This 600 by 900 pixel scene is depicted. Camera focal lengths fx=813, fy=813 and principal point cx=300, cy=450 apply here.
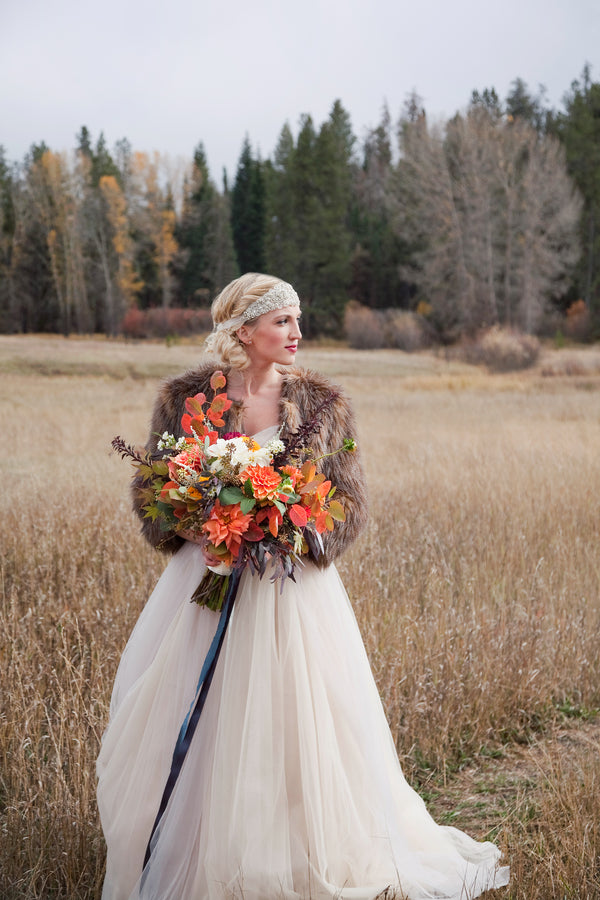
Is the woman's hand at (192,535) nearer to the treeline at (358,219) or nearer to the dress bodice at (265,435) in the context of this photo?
the dress bodice at (265,435)

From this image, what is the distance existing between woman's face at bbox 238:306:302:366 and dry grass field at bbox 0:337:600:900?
1449 millimetres

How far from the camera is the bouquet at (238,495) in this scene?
1905 mm

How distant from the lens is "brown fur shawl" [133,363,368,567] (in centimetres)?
235

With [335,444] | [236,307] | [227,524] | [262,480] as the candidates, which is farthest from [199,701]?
[236,307]

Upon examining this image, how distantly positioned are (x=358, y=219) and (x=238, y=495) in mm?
29173

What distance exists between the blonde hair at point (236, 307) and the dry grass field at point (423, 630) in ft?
4.55

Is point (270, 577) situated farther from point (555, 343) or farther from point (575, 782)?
point (555, 343)

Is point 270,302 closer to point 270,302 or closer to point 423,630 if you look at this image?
point 270,302

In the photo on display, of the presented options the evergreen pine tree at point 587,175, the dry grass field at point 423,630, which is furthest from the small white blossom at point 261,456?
the evergreen pine tree at point 587,175

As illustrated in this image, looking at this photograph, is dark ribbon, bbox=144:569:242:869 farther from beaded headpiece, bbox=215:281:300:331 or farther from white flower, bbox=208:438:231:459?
beaded headpiece, bbox=215:281:300:331

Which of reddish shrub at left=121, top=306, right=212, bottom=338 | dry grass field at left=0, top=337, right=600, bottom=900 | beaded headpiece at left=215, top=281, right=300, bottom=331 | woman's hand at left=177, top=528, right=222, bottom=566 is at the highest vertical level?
reddish shrub at left=121, top=306, right=212, bottom=338

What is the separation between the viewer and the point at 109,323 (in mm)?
11938

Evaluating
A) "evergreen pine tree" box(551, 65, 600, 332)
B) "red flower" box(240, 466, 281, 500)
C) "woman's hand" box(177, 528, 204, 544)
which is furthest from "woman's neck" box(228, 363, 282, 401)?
"evergreen pine tree" box(551, 65, 600, 332)

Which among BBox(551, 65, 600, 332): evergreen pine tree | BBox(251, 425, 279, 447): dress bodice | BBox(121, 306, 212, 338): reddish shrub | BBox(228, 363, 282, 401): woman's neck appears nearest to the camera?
BBox(251, 425, 279, 447): dress bodice
